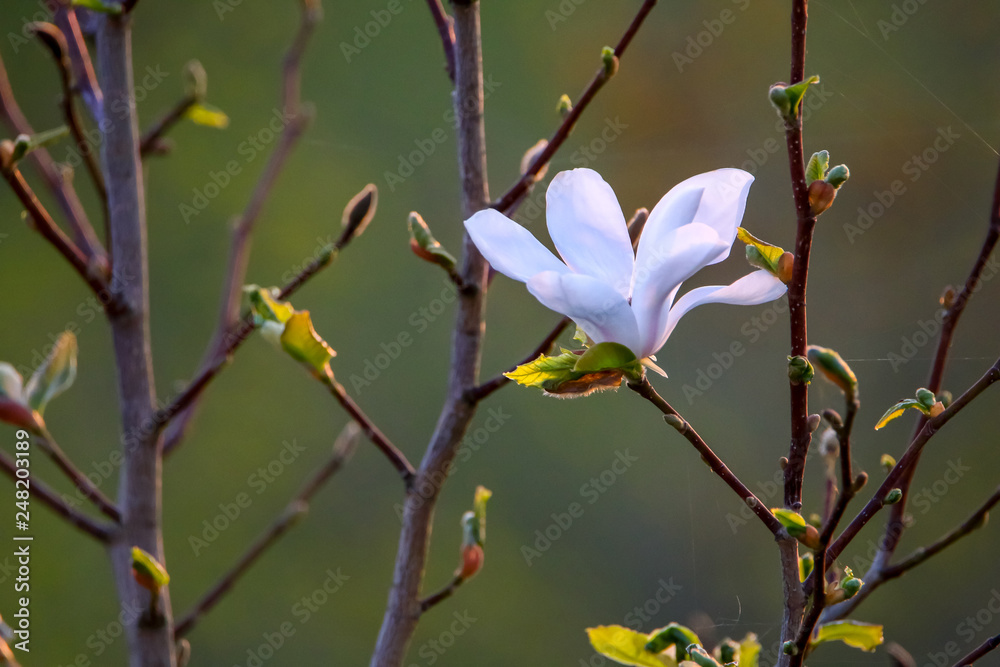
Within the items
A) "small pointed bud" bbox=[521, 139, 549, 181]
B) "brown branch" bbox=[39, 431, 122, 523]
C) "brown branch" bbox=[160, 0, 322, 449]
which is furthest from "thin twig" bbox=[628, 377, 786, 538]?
"brown branch" bbox=[160, 0, 322, 449]

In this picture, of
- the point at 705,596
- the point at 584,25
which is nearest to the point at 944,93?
the point at 584,25

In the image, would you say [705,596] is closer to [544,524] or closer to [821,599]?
[544,524]

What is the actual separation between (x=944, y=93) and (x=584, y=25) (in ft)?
2.86

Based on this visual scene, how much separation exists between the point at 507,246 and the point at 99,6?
16.0 inches

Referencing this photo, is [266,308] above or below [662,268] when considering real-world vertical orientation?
below

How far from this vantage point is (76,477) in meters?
0.55

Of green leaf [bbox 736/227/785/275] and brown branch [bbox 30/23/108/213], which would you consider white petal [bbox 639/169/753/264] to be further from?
brown branch [bbox 30/23/108/213]

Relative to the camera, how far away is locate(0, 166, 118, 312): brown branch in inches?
20.3

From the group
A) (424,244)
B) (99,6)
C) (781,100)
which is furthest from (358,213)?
(781,100)

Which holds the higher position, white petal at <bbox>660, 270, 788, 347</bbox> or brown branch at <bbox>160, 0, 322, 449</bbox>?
white petal at <bbox>660, 270, 788, 347</bbox>

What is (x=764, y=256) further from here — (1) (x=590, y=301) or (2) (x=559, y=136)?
(2) (x=559, y=136)

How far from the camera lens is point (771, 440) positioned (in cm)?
188

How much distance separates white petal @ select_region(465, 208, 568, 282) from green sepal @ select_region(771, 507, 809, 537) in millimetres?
122

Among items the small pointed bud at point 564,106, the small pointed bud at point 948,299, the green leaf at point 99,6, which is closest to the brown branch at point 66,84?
the green leaf at point 99,6
